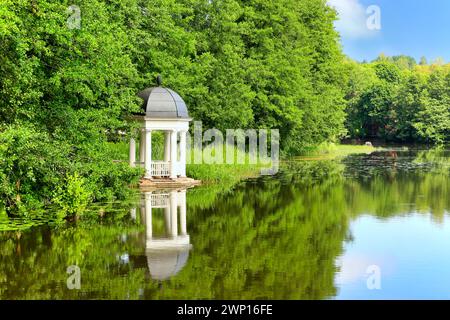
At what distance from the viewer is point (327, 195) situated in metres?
27.0

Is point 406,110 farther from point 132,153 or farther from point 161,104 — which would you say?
point 161,104

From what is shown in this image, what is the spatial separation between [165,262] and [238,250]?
193cm

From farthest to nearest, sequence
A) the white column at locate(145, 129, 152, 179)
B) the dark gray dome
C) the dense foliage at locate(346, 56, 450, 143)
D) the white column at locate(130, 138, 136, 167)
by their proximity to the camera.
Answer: the dense foliage at locate(346, 56, 450, 143), the white column at locate(130, 138, 136, 167), the white column at locate(145, 129, 152, 179), the dark gray dome

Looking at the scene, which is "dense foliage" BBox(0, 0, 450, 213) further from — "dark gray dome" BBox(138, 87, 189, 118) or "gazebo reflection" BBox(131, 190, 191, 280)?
"gazebo reflection" BBox(131, 190, 191, 280)

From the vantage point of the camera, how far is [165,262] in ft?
44.3

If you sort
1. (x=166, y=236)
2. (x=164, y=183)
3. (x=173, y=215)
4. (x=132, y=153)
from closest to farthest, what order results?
1. (x=166, y=236)
2. (x=173, y=215)
3. (x=164, y=183)
4. (x=132, y=153)

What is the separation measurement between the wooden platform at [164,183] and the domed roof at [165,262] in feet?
45.2

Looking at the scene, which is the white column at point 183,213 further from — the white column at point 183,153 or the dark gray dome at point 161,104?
the dark gray dome at point 161,104

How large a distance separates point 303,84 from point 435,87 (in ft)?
149

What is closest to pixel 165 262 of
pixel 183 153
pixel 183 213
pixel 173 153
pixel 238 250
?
pixel 238 250

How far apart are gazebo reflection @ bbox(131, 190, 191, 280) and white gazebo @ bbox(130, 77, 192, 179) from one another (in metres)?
3.85

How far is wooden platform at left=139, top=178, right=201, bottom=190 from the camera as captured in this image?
28422mm

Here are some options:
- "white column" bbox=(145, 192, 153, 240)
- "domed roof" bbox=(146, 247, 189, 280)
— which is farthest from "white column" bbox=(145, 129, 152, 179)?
"domed roof" bbox=(146, 247, 189, 280)

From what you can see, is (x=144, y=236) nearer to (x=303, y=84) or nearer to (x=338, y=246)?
(x=338, y=246)
